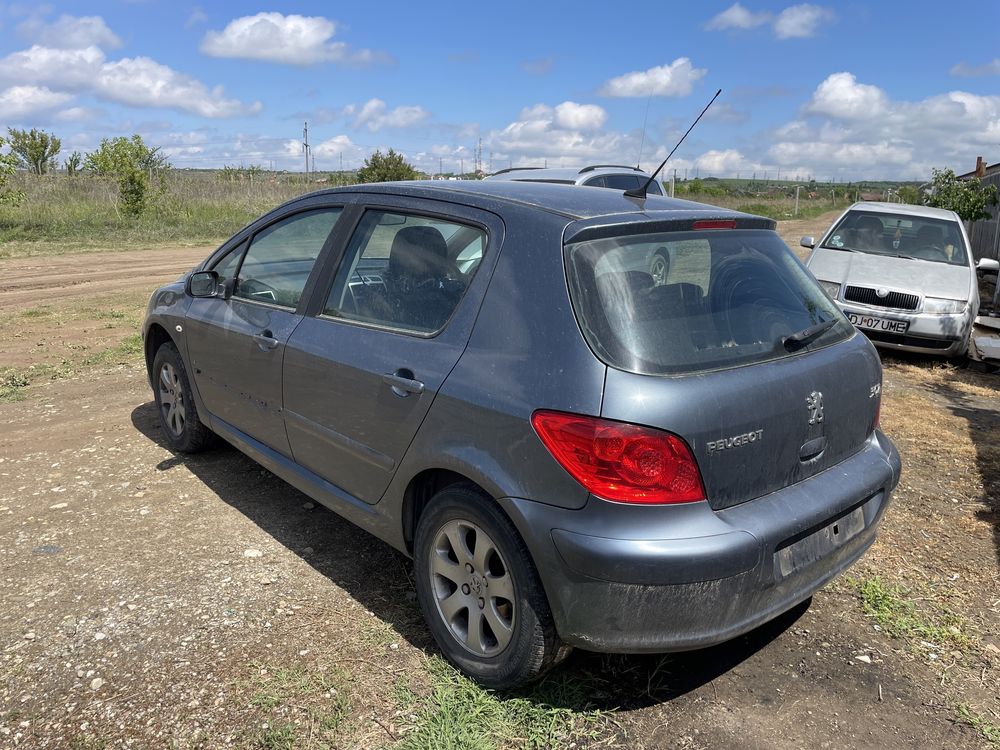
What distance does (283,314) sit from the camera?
143 inches

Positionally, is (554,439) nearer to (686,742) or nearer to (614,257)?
(614,257)

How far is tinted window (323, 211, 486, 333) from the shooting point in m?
2.91

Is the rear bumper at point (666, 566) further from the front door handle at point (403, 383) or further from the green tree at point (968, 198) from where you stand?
the green tree at point (968, 198)

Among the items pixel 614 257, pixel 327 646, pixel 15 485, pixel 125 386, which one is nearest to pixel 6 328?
pixel 125 386

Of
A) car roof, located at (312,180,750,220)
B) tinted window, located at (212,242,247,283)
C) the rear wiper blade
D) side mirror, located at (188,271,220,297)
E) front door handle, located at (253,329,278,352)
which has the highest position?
car roof, located at (312,180,750,220)

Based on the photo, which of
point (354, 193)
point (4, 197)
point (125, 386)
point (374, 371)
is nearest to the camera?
point (374, 371)

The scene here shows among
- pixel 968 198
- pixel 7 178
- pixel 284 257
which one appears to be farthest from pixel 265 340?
pixel 7 178

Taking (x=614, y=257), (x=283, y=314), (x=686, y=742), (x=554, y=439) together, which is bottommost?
(x=686, y=742)

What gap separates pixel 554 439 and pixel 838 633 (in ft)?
5.56

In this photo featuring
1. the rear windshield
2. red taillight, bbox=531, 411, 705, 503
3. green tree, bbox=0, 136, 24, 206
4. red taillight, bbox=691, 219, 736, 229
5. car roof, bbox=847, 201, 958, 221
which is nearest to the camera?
red taillight, bbox=531, 411, 705, 503

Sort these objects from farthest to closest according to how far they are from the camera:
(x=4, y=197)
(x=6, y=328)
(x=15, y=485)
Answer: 1. (x=4, y=197)
2. (x=6, y=328)
3. (x=15, y=485)

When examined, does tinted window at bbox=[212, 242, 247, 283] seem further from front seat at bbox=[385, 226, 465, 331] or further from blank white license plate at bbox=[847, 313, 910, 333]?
Answer: blank white license plate at bbox=[847, 313, 910, 333]

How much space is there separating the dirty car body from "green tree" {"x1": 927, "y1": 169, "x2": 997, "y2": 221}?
28.5ft

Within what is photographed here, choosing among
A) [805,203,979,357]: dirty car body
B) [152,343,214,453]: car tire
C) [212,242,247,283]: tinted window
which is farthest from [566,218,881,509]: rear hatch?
[805,203,979,357]: dirty car body
